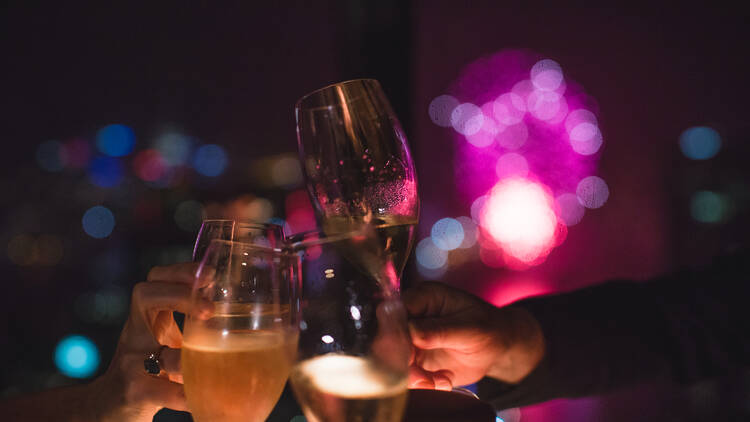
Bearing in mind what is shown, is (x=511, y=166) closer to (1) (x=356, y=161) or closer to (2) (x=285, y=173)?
(2) (x=285, y=173)

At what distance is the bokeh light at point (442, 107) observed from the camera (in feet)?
12.9

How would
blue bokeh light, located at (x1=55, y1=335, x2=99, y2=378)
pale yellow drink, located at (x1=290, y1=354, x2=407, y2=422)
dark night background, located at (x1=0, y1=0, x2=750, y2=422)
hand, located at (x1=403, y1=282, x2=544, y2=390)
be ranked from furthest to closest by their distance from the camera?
dark night background, located at (x1=0, y1=0, x2=750, y2=422)
blue bokeh light, located at (x1=55, y1=335, x2=99, y2=378)
hand, located at (x1=403, y1=282, x2=544, y2=390)
pale yellow drink, located at (x1=290, y1=354, x2=407, y2=422)

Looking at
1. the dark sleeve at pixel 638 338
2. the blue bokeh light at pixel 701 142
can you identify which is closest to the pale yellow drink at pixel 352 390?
the dark sleeve at pixel 638 338

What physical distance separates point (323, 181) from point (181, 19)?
3588mm

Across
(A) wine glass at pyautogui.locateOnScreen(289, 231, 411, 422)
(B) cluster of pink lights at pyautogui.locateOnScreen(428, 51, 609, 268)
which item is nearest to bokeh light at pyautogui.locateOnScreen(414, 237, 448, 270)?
(B) cluster of pink lights at pyautogui.locateOnScreen(428, 51, 609, 268)

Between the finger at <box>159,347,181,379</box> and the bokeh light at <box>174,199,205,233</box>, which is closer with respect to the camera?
the finger at <box>159,347,181,379</box>

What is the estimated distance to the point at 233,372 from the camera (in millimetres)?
598

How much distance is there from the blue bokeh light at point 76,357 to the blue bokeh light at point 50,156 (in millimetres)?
1222

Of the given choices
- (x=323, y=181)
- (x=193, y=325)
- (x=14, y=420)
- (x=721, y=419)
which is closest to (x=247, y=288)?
(x=193, y=325)

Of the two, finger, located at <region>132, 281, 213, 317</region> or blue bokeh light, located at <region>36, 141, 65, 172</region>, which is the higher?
blue bokeh light, located at <region>36, 141, 65, 172</region>

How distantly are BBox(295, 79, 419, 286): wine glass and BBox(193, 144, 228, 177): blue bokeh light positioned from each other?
313 cm

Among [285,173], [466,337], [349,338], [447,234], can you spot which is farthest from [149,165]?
[349,338]

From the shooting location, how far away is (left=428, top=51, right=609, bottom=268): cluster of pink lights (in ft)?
12.6

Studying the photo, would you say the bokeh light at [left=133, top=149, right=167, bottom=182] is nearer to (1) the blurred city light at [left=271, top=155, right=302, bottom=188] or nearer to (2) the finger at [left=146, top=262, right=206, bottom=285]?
(1) the blurred city light at [left=271, top=155, right=302, bottom=188]
